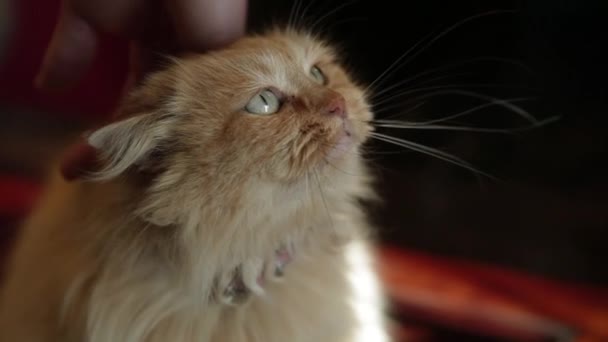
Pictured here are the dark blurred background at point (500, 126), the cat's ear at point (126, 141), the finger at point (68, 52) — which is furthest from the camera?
the dark blurred background at point (500, 126)

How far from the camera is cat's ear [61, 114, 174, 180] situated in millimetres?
703

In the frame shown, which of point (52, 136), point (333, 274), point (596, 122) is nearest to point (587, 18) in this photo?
point (596, 122)

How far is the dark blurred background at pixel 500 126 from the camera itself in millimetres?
1146

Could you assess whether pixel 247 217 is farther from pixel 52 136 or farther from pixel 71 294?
pixel 52 136

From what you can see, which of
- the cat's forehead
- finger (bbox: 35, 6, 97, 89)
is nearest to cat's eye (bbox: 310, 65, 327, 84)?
the cat's forehead

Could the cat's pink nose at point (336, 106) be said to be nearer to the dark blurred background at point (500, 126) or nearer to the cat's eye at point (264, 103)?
the cat's eye at point (264, 103)

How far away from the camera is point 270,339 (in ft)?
2.78

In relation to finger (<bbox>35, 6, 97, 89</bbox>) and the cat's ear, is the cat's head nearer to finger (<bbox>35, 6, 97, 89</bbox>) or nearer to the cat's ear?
the cat's ear

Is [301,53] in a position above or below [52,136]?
below

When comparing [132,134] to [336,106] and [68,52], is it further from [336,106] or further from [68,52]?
[68,52]

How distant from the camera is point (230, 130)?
2.43 ft

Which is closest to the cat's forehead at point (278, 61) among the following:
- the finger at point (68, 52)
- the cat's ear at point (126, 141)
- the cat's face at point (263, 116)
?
the cat's face at point (263, 116)

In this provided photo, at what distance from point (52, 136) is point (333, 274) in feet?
3.40

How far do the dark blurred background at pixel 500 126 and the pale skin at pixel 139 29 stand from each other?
0.26 meters
